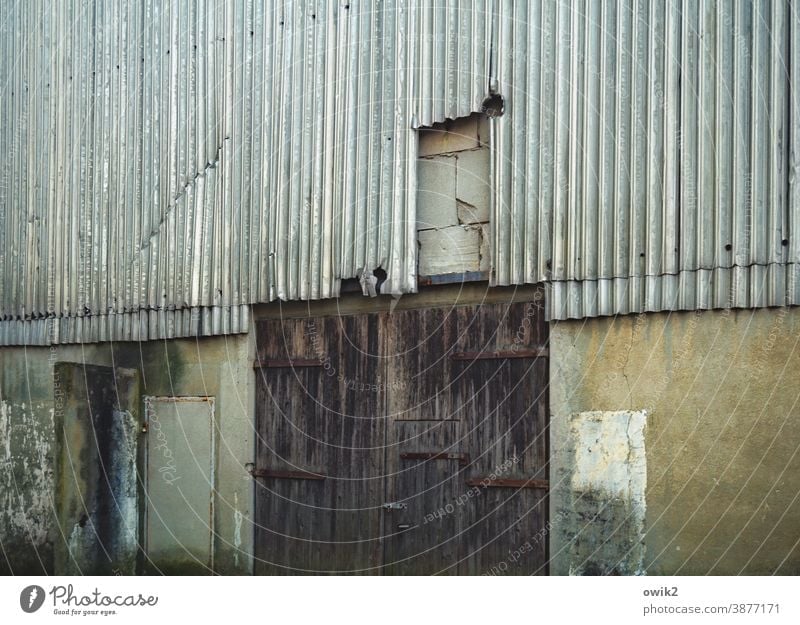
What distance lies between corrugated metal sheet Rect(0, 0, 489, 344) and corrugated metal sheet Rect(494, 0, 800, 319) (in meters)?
0.68

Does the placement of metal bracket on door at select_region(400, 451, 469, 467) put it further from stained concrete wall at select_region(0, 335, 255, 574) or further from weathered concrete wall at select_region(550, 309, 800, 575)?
stained concrete wall at select_region(0, 335, 255, 574)

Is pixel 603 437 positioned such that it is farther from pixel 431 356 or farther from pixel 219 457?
pixel 219 457

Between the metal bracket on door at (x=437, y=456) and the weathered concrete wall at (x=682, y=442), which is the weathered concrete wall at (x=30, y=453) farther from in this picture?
the weathered concrete wall at (x=682, y=442)

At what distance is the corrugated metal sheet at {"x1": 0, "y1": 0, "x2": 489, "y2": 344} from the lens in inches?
300

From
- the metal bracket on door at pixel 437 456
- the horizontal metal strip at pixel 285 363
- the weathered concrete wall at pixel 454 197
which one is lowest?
the metal bracket on door at pixel 437 456

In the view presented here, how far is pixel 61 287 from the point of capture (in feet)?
32.3

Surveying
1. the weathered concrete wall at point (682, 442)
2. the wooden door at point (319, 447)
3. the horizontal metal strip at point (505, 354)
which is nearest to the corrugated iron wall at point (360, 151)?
the weathered concrete wall at point (682, 442)

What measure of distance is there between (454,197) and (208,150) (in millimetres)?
2814

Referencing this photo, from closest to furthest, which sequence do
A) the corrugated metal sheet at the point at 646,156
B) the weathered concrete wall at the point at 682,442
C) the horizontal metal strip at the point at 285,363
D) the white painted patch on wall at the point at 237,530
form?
the weathered concrete wall at the point at 682,442 → the corrugated metal sheet at the point at 646,156 → the horizontal metal strip at the point at 285,363 → the white painted patch on wall at the point at 237,530

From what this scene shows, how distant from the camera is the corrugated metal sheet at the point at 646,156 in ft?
19.9

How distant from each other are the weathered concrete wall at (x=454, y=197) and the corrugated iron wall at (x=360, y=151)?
15 centimetres

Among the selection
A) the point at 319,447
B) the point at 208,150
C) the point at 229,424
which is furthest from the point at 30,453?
the point at 208,150

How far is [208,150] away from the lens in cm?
877
